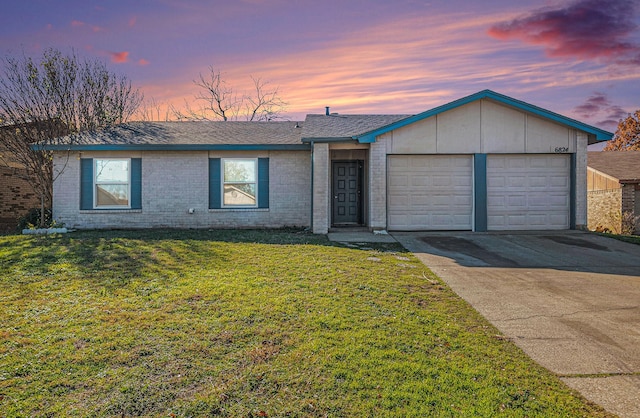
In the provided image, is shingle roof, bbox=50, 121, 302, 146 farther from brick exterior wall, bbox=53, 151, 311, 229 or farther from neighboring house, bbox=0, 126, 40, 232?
neighboring house, bbox=0, 126, 40, 232

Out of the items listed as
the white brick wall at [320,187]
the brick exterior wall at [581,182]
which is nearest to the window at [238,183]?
the white brick wall at [320,187]

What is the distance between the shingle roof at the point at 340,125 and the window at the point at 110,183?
5.75 meters

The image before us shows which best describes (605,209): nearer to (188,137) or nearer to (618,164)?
(618,164)

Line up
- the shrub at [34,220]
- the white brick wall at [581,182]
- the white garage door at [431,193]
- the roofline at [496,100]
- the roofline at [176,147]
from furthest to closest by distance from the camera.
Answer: the shrub at [34,220]
the roofline at [176,147]
the white garage door at [431,193]
the white brick wall at [581,182]
the roofline at [496,100]

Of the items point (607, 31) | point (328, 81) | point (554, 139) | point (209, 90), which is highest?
point (209, 90)

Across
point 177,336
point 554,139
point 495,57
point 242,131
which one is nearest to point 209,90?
point 242,131

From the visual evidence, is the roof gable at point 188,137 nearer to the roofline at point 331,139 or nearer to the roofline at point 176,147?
the roofline at point 176,147

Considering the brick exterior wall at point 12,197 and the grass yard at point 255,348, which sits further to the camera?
the brick exterior wall at point 12,197

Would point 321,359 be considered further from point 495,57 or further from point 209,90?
point 209,90

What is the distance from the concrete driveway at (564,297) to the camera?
12.0 feet

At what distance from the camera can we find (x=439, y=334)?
4398 mm

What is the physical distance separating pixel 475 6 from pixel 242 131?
8.61 metres

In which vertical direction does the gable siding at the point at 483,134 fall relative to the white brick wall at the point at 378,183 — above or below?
above

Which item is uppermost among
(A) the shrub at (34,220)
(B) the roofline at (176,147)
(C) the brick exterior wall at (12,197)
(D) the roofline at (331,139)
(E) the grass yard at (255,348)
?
(D) the roofline at (331,139)
